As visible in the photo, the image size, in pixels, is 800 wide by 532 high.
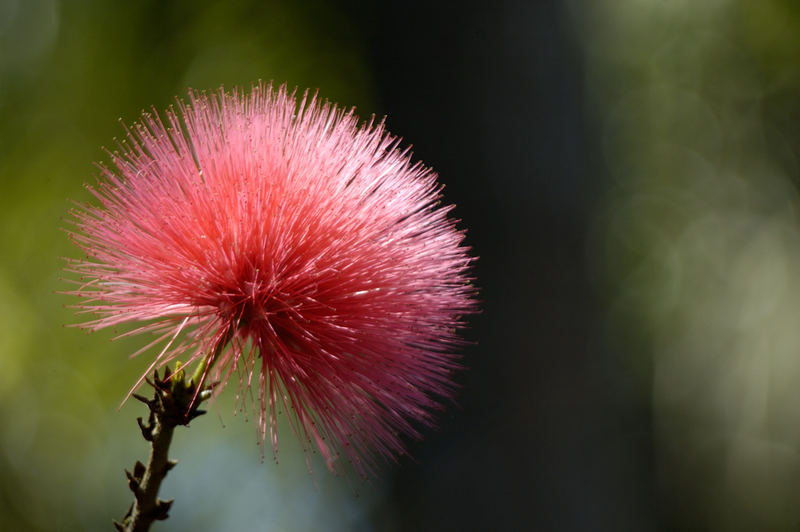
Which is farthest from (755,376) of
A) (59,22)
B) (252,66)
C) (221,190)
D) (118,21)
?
(59,22)

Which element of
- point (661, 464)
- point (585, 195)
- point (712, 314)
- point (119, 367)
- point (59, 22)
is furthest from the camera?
point (59, 22)

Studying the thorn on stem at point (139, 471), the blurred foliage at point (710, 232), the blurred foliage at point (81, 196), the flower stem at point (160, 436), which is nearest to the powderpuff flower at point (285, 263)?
the flower stem at point (160, 436)

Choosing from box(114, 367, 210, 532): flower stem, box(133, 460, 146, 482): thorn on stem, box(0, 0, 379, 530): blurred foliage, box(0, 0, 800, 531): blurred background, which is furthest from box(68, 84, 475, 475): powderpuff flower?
box(0, 0, 379, 530): blurred foliage

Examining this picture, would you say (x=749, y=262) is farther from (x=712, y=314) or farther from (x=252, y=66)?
(x=252, y=66)

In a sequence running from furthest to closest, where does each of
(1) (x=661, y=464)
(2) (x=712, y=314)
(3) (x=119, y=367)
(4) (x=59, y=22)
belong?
(4) (x=59, y=22)
(3) (x=119, y=367)
(2) (x=712, y=314)
(1) (x=661, y=464)

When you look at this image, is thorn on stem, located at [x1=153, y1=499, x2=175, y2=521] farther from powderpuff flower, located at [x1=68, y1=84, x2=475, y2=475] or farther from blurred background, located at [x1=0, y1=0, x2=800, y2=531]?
blurred background, located at [x1=0, y1=0, x2=800, y2=531]

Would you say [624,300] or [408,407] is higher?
[624,300]

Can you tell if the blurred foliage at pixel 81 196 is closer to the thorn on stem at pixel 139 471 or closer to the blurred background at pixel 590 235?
the blurred background at pixel 590 235
